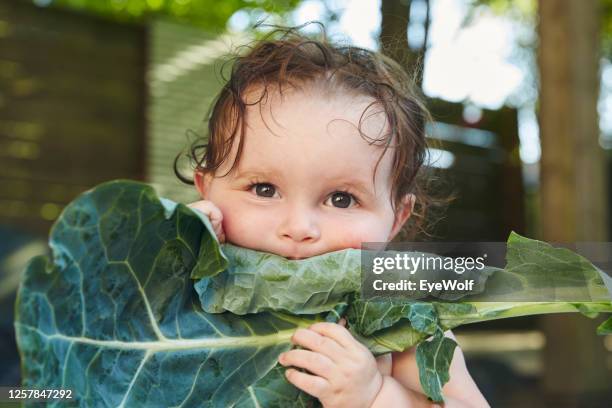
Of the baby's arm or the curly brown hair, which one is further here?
the curly brown hair

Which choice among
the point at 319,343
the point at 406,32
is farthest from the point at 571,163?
the point at 319,343

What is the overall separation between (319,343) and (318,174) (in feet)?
0.85

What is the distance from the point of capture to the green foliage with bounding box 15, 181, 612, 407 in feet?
3.34

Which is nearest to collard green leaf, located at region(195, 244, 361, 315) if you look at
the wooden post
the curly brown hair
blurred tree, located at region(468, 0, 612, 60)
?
the curly brown hair

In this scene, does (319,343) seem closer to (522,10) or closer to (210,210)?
(210,210)

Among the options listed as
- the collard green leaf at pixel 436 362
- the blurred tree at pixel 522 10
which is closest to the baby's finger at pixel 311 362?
the collard green leaf at pixel 436 362

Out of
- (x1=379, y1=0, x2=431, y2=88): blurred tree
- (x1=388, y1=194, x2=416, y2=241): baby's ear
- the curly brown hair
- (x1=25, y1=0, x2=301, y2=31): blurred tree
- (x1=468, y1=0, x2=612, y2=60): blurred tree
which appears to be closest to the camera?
the curly brown hair

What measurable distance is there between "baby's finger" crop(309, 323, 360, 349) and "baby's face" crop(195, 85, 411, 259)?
123 mm

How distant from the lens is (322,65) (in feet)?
4.08

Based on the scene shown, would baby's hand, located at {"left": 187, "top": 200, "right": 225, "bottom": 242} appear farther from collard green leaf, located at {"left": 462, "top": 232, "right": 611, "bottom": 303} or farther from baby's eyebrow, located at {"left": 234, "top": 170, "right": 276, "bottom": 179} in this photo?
collard green leaf, located at {"left": 462, "top": 232, "right": 611, "bottom": 303}

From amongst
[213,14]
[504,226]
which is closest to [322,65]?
[504,226]

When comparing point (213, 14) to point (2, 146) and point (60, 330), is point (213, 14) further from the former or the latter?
point (60, 330)

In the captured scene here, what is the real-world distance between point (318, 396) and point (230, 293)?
19cm

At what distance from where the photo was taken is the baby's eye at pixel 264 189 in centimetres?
115
